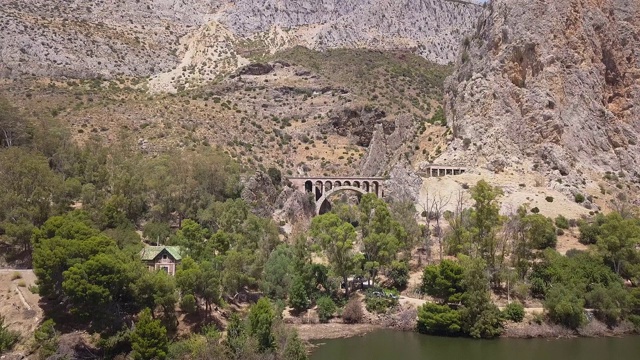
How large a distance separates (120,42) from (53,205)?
93194mm

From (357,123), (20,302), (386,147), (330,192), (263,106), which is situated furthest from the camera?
(263,106)

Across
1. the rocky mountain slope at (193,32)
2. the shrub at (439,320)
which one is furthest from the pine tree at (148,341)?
the rocky mountain slope at (193,32)

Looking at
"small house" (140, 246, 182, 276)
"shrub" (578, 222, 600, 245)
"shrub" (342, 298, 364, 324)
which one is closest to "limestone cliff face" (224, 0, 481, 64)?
"shrub" (578, 222, 600, 245)

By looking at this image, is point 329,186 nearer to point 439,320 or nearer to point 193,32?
point 439,320

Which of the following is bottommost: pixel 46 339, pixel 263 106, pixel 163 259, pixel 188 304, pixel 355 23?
pixel 46 339

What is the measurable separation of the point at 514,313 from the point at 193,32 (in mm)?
131898

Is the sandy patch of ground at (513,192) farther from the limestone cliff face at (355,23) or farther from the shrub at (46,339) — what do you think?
the limestone cliff face at (355,23)

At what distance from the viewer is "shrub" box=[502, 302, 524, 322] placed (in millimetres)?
42469

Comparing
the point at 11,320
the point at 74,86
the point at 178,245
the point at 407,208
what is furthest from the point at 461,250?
the point at 74,86

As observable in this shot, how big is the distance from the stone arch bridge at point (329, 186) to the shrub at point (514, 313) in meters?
34.9

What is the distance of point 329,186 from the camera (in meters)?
79.5

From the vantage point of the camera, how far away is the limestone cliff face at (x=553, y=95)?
69562 millimetres

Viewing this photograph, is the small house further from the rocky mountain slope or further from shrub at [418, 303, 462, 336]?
the rocky mountain slope

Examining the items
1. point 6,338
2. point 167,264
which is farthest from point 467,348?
point 6,338
